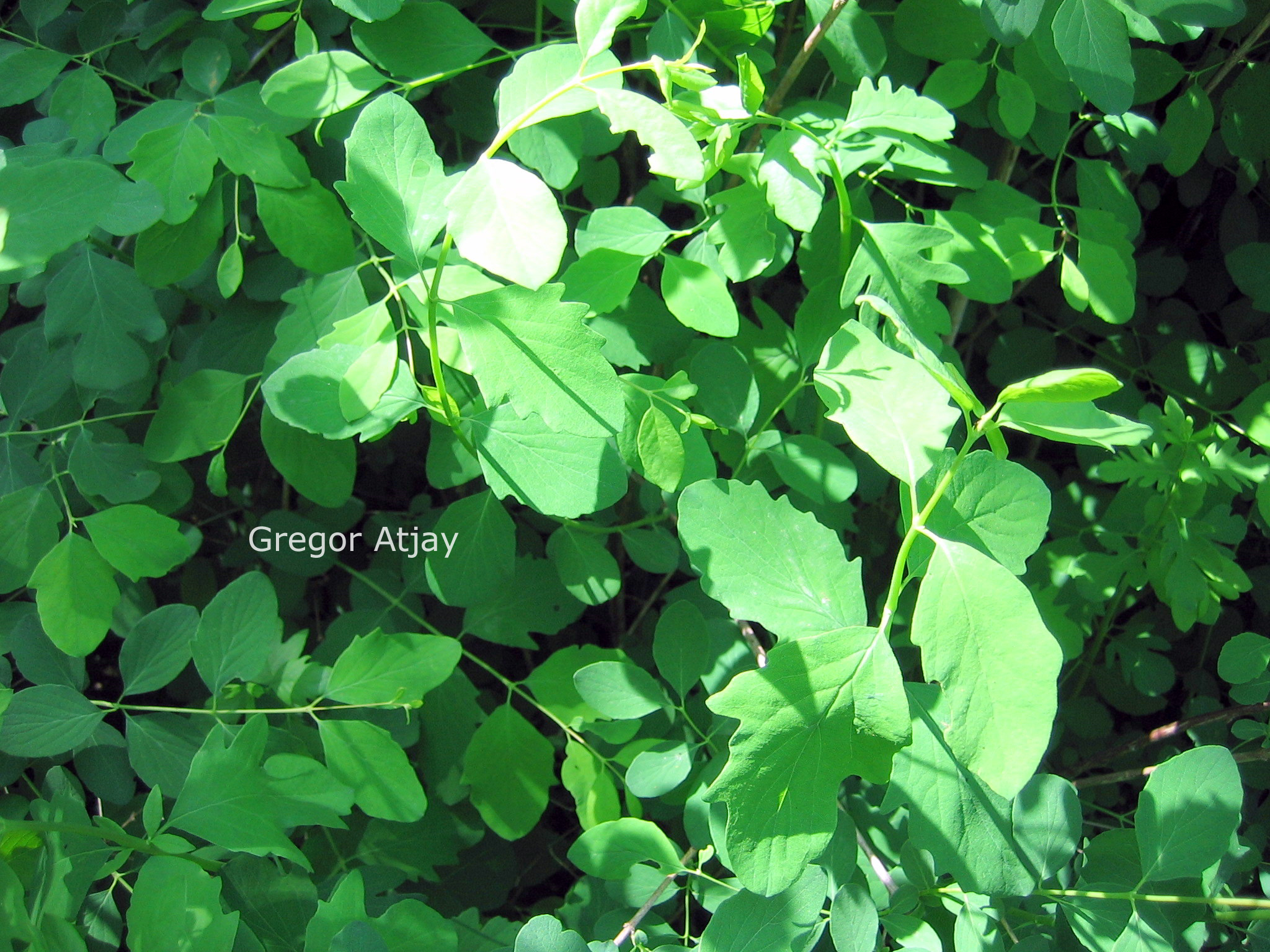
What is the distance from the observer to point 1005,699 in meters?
0.48

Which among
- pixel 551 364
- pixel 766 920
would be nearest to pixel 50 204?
pixel 551 364

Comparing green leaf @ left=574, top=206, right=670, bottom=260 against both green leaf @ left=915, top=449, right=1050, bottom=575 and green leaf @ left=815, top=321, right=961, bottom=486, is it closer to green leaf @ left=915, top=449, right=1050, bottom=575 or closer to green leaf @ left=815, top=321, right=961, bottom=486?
green leaf @ left=815, top=321, right=961, bottom=486

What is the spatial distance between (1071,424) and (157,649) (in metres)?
0.76

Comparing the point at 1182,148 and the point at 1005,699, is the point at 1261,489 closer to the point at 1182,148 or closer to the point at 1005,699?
the point at 1182,148

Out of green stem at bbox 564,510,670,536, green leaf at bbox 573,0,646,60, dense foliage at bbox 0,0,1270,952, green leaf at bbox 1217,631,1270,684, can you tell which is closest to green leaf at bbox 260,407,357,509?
dense foliage at bbox 0,0,1270,952

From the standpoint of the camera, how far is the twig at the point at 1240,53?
919 mm

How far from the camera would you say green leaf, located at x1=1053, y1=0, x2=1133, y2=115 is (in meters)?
0.71

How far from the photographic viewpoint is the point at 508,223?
0.52 meters

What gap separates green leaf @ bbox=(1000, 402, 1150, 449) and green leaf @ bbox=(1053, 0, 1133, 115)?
1.06 feet

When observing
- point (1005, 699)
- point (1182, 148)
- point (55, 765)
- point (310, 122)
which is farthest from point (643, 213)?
point (55, 765)

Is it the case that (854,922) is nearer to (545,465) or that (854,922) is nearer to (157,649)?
(545,465)

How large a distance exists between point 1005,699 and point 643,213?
0.48 meters

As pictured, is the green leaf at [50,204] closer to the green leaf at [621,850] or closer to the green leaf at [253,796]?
the green leaf at [253,796]

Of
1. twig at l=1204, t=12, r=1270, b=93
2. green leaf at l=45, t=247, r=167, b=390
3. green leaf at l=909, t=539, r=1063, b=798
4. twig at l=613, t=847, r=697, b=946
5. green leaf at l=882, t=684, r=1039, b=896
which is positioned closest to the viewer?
green leaf at l=909, t=539, r=1063, b=798
